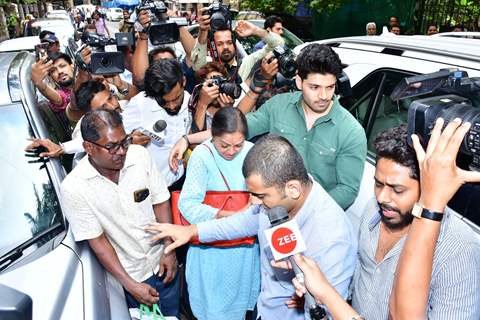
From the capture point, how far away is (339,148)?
8.00 ft

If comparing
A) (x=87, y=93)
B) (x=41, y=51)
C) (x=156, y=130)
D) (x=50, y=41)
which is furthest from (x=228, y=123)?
(x=50, y=41)

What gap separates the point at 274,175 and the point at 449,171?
26.8 inches

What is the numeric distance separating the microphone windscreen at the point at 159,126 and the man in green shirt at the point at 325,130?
2.59 feet

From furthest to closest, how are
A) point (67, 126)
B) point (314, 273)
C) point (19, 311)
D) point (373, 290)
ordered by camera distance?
point (67, 126) < point (373, 290) < point (314, 273) < point (19, 311)

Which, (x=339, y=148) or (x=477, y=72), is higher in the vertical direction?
(x=477, y=72)

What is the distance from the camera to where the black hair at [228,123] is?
2.39 metres

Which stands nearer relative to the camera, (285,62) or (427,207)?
(427,207)

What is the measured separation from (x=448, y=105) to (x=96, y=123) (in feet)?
5.14

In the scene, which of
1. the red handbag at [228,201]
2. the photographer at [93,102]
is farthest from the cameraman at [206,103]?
the red handbag at [228,201]

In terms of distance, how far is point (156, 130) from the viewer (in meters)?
2.96

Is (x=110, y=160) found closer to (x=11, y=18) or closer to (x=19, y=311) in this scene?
(x=19, y=311)

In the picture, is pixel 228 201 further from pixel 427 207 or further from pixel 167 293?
pixel 427 207

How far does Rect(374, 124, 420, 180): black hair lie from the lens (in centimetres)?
156

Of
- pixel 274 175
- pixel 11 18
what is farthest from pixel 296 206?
pixel 11 18
